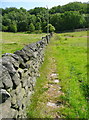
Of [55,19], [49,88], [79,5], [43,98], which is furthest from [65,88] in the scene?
[79,5]

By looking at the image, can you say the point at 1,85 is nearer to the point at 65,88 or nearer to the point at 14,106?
the point at 14,106

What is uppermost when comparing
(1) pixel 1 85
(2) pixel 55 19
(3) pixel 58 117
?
(2) pixel 55 19

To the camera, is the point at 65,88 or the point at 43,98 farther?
the point at 65,88

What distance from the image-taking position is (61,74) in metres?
8.00

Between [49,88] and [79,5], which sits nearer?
[49,88]

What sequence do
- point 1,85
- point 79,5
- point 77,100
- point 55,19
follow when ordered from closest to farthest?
point 1,85, point 77,100, point 55,19, point 79,5

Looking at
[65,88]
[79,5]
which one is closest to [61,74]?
[65,88]

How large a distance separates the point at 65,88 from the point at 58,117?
1935 mm

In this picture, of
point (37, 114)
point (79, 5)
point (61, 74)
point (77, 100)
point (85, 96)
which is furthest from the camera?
point (79, 5)

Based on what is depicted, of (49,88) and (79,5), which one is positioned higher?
(79,5)

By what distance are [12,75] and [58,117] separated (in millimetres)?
2142

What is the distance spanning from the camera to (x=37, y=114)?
4.26 meters

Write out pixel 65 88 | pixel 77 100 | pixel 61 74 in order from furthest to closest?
1. pixel 61 74
2. pixel 65 88
3. pixel 77 100

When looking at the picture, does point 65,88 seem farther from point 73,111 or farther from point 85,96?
point 73,111
